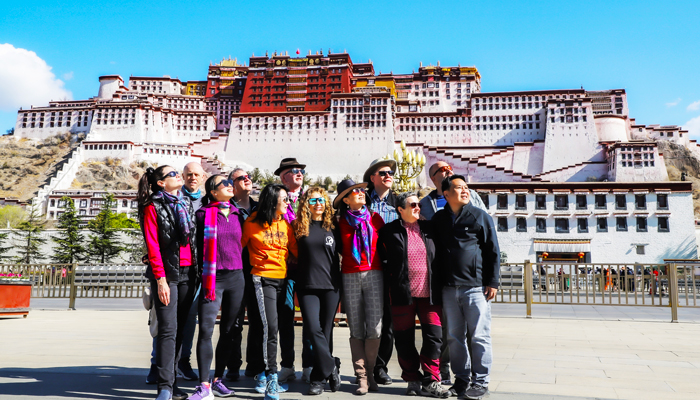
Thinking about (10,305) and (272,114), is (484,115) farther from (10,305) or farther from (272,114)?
(10,305)

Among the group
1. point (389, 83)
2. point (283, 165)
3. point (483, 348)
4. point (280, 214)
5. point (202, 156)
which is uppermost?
point (389, 83)

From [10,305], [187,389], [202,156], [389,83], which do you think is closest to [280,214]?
[187,389]

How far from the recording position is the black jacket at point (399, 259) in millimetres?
4230

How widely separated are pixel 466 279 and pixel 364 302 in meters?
0.86

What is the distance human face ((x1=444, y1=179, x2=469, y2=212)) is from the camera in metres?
4.30

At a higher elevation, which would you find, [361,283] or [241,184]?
[241,184]

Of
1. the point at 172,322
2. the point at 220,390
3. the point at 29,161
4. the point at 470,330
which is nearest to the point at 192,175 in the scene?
the point at 172,322

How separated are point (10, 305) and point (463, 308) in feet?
29.5

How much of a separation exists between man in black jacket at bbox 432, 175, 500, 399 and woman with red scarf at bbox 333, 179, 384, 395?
58 cm

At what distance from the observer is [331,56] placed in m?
78.2

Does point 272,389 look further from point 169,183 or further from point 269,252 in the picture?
point 169,183

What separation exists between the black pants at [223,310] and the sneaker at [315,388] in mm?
741

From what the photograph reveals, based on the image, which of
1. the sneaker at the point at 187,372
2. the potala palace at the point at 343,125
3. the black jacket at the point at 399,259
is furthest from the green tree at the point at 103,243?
the black jacket at the point at 399,259

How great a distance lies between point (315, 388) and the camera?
399 centimetres
